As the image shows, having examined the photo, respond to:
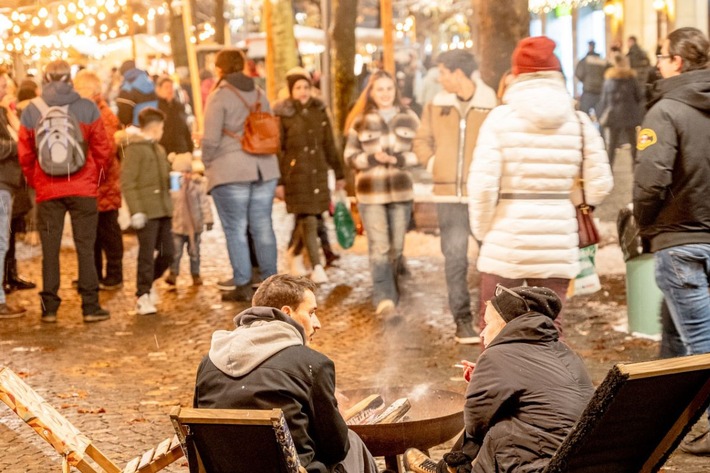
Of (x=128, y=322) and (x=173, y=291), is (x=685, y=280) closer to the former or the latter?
(x=128, y=322)

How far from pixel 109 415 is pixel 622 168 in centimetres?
1757

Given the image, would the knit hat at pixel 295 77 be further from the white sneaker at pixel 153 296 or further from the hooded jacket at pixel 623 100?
the hooded jacket at pixel 623 100

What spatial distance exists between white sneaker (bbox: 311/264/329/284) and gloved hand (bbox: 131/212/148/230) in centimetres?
204

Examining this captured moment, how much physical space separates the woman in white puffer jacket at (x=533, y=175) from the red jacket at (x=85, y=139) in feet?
15.0

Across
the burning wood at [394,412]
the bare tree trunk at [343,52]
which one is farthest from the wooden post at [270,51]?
the burning wood at [394,412]

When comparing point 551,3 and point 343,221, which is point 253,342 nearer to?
point 343,221

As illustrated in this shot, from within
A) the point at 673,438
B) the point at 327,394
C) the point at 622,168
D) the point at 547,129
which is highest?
the point at 547,129

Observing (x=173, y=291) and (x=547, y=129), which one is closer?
(x=547, y=129)

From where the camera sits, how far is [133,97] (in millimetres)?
14758

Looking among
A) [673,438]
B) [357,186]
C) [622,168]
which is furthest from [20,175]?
[622,168]

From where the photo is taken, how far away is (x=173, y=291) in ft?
39.9

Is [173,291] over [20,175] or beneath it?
beneath

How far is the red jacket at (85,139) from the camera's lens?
394 inches

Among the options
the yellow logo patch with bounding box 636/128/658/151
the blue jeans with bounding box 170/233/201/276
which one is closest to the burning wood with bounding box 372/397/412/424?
the yellow logo patch with bounding box 636/128/658/151
